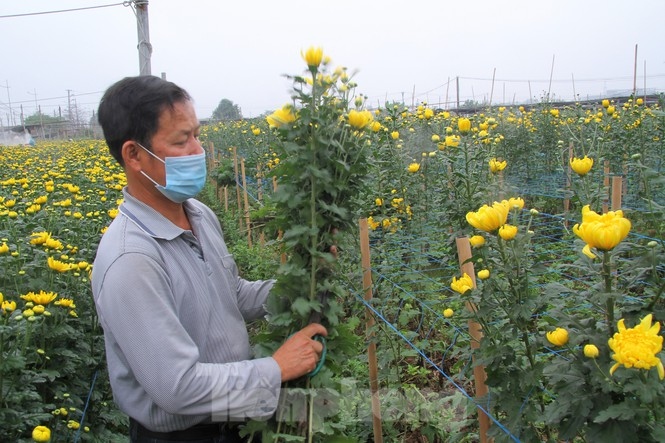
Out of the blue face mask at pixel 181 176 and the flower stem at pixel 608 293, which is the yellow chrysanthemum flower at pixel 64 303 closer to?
the blue face mask at pixel 181 176

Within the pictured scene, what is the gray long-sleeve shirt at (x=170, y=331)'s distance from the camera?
140 centimetres

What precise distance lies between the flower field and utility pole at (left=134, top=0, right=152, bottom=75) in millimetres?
4929

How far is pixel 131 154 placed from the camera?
1.63m

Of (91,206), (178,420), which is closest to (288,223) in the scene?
(178,420)

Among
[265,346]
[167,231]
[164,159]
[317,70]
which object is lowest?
[265,346]

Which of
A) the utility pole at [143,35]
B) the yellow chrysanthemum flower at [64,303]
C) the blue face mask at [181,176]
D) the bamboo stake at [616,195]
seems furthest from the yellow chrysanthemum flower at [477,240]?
the utility pole at [143,35]

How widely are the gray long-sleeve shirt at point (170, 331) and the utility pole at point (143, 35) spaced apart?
853cm

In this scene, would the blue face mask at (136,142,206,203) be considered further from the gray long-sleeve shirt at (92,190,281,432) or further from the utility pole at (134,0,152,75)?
the utility pole at (134,0,152,75)

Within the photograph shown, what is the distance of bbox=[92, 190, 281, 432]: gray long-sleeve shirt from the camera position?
140 centimetres

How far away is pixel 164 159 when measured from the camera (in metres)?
1.63

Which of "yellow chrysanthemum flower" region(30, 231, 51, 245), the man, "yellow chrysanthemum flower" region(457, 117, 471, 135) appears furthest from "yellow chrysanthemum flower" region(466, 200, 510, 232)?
"yellow chrysanthemum flower" region(30, 231, 51, 245)

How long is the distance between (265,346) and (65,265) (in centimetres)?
156

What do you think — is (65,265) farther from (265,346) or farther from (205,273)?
(265,346)

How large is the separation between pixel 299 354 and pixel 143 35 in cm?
935
